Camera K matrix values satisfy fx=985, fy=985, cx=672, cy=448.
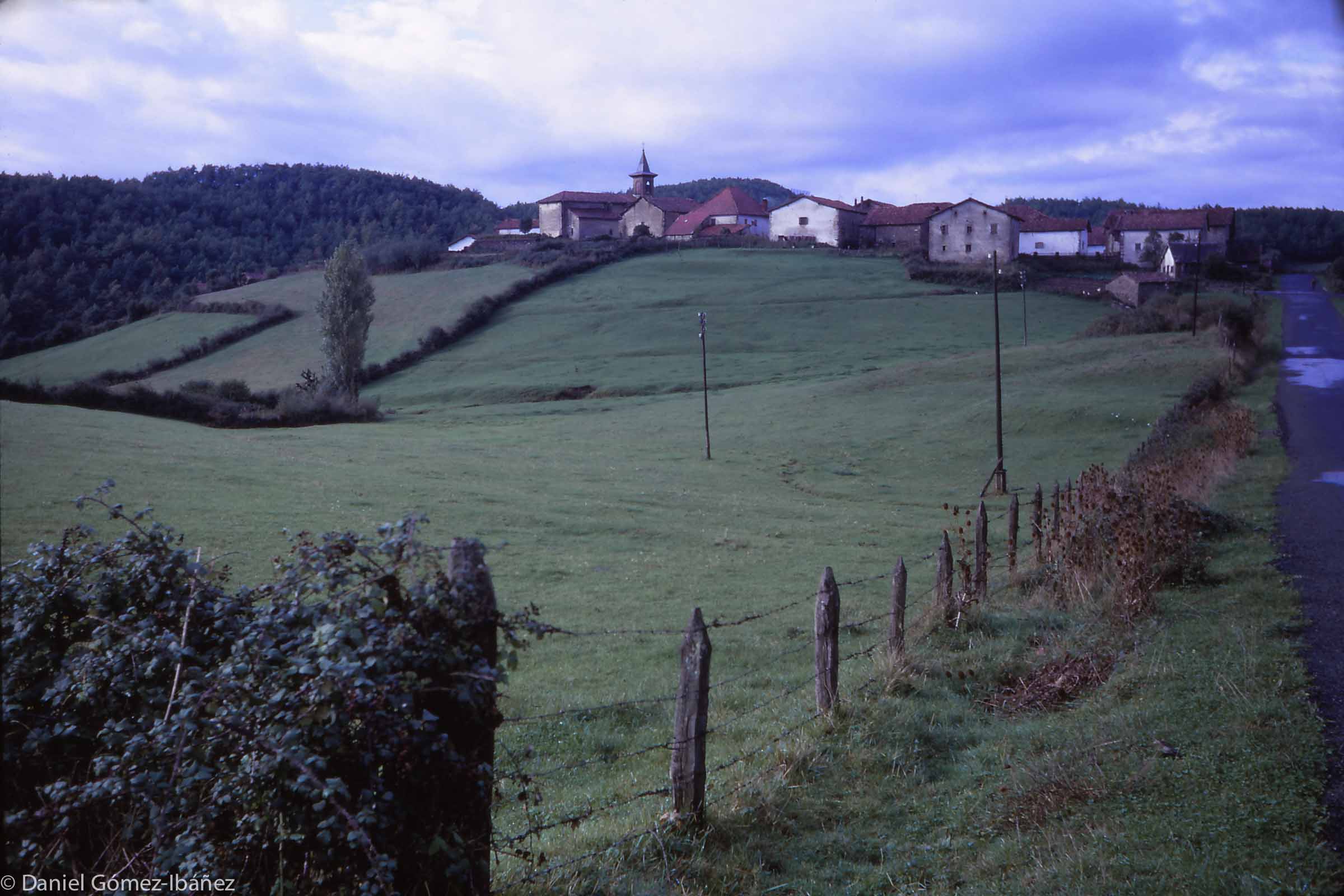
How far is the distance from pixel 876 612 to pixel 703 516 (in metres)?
12.0

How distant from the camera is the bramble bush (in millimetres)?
4020

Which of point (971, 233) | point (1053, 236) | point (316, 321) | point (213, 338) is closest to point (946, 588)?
point (213, 338)

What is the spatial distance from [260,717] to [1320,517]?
2083 centimetres

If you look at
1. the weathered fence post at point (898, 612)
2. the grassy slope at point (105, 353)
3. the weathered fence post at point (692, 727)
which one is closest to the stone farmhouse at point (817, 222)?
the grassy slope at point (105, 353)

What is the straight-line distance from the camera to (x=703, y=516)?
2853 cm

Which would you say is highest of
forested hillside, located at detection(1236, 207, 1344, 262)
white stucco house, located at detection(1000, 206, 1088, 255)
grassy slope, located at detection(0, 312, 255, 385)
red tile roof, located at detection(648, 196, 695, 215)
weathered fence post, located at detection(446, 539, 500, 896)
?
red tile roof, located at detection(648, 196, 695, 215)

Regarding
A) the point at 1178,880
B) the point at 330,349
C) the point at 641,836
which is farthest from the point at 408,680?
the point at 330,349

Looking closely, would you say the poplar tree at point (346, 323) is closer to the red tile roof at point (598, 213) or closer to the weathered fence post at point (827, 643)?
the weathered fence post at point (827, 643)

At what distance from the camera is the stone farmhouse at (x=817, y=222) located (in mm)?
121312

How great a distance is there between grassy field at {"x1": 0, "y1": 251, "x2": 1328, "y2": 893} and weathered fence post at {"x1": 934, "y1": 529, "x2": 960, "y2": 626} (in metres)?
0.48

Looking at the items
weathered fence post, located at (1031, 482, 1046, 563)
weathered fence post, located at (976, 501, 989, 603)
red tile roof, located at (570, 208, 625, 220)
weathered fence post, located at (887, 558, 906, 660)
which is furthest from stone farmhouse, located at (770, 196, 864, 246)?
weathered fence post, located at (887, 558, 906, 660)

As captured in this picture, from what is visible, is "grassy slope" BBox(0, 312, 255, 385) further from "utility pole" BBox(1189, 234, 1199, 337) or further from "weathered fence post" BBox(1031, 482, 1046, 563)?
"utility pole" BBox(1189, 234, 1199, 337)

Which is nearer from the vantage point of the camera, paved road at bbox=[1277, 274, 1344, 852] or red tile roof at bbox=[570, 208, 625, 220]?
paved road at bbox=[1277, 274, 1344, 852]

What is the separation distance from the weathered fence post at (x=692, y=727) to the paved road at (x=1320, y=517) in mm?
3532
